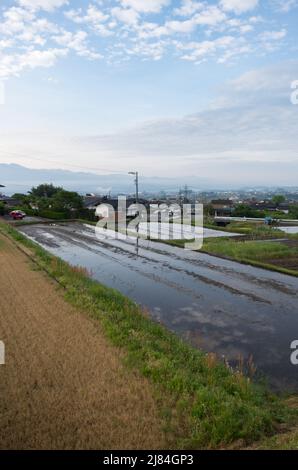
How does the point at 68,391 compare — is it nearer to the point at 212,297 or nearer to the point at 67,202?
the point at 212,297

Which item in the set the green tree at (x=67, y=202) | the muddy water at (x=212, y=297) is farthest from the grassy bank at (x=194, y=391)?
the green tree at (x=67, y=202)

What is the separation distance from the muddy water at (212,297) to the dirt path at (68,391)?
2064mm

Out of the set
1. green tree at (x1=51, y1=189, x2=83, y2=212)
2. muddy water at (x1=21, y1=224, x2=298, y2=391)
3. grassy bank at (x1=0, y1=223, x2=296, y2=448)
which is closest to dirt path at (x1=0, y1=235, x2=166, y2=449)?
grassy bank at (x1=0, y1=223, x2=296, y2=448)

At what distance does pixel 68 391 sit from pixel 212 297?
19.1 feet

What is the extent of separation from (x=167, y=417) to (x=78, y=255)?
40.1 feet

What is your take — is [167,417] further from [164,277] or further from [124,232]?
[124,232]

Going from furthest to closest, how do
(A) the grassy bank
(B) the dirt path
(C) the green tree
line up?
(C) the green tree, (A) the grassy bank, (B) the dirt path

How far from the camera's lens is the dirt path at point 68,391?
3.65 meters

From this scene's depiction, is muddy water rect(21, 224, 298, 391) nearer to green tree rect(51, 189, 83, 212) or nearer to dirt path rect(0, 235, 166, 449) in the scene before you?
dirt path rect(0, 235, 166, 449)

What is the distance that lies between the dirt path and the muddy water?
2064 millimetres

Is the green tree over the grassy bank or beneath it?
over

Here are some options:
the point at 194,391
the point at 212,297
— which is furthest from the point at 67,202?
the point at 194,391

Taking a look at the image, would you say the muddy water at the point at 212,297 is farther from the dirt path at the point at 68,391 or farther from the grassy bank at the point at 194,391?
the dirt path at the point at 68,391

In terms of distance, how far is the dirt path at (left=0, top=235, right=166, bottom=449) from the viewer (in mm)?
3646
